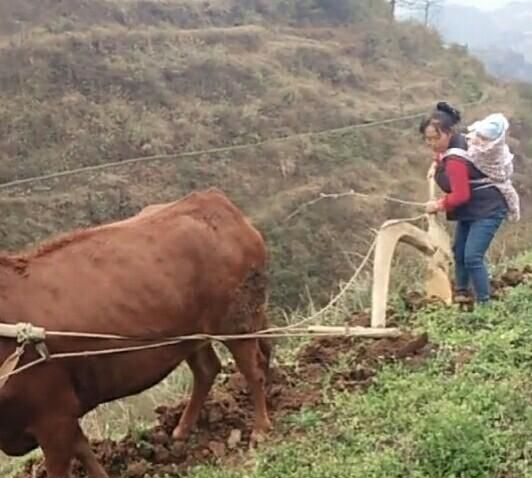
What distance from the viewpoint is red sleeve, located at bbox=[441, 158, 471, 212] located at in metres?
7.17

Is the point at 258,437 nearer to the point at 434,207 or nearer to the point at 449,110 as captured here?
the point at 434,207

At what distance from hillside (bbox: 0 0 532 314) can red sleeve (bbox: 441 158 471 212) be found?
48.7ft

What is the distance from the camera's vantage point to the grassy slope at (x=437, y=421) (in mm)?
4902

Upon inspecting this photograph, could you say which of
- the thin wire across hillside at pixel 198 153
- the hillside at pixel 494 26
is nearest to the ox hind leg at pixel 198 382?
the thin wire across hillside at pixel 198 153

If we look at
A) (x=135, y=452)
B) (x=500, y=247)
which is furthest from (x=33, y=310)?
(x=500, y=247)

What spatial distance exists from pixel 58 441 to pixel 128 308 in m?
0.75

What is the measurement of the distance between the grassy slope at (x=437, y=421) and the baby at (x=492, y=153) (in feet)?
2.96

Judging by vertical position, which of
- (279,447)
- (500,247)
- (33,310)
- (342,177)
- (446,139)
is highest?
(446,139)

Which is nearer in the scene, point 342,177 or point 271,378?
point 271,378

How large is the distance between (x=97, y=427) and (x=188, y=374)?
3.36ft

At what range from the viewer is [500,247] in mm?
13625

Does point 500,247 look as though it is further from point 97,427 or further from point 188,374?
point 97,427

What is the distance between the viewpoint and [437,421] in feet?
16.4

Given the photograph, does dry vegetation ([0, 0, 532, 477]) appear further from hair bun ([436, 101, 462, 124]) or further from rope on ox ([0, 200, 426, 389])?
rope on ox ([0, 200, 426, 389])
